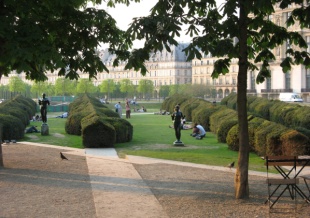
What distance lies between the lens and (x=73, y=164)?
47.2ft

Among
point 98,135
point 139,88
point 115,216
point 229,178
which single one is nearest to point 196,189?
point 229,178

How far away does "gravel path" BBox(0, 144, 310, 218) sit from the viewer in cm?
841

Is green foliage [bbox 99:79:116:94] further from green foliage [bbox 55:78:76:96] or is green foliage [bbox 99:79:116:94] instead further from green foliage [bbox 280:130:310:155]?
green foliage [bbox 280:130:310:155]

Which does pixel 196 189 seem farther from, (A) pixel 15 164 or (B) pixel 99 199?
(A) pixel 15 164

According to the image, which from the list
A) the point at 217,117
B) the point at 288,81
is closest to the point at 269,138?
the point at 217,117

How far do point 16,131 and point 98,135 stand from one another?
5.09 m

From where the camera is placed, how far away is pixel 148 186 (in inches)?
428

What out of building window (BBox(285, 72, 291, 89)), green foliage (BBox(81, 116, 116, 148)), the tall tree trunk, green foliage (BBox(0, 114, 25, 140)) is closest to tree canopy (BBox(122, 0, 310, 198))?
the tall tree trunk

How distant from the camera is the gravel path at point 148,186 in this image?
331 inches

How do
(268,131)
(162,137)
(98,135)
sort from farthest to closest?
(162,137), (98,135), (268,131)

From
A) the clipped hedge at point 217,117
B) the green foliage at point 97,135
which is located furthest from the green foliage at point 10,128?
the clipped hedge at point 217,117

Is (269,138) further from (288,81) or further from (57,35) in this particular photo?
(288,81)

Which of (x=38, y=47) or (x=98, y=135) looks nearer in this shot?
(x=38, y=47)

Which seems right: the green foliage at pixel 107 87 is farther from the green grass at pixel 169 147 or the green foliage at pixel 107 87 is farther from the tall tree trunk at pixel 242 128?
the tall tree trunk at pixel 242 128
